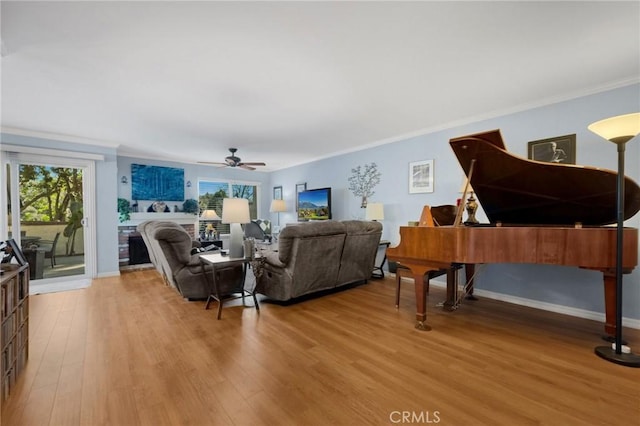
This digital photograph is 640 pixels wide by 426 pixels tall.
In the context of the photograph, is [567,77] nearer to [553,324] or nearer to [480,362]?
[553,324]

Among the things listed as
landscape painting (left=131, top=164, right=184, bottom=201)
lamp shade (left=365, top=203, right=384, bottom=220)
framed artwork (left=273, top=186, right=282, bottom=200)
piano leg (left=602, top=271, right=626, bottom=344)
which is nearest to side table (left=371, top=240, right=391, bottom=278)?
lamp shade (left=365, top=203, right=384, bottom=220)

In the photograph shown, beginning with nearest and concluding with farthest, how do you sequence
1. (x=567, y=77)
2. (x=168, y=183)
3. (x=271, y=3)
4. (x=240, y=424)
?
→ (x=240, y=424), (x=271, y=3), (x=567, y=77), (x=168, y=183)

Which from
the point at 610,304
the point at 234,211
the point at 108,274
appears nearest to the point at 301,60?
the point at 234,211

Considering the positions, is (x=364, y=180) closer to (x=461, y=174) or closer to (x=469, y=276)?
(x=461, y=174)

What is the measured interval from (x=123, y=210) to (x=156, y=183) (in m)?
0.91

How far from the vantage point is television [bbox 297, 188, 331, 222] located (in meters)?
5.94

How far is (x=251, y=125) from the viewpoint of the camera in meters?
4.04

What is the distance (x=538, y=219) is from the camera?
2.62 metres

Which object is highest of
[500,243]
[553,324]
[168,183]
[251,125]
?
[251,125]

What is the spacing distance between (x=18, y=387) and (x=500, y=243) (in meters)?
Answer: 3.56

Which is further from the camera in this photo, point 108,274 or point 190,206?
point 190,206

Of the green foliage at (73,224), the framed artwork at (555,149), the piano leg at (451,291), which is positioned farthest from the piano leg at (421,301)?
the green foliage at (73,224)

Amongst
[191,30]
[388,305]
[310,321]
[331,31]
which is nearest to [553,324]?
[388,305]

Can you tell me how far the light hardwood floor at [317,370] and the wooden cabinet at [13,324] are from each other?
3.4 inches
